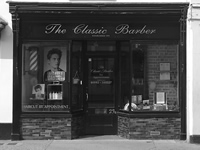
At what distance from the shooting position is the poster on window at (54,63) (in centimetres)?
1012

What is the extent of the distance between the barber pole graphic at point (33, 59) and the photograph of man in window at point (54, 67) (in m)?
0.33

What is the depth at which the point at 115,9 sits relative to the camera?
967 cm

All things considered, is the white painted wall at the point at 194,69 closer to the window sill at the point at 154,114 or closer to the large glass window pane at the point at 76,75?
the window sill at the point at 154,114

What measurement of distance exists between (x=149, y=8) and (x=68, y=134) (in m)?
3.92

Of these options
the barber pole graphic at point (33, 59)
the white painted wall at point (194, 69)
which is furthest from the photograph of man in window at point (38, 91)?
the white painted wall at point (194, 69)

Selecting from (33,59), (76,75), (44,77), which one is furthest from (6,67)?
(76,75)

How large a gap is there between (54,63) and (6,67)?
50.5 inches

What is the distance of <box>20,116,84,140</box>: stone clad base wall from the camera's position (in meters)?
9.81

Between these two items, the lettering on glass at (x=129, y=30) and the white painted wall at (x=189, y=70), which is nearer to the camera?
the white painted wall at (x=189, y=70)

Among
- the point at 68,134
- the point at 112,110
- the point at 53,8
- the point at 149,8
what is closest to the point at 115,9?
the point at 149,8

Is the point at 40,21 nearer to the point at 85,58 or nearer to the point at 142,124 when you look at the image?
the point at 85,58

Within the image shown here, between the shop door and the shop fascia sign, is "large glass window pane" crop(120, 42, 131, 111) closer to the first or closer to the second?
the shop door

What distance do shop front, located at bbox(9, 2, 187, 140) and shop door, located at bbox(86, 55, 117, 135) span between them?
22 centimetres

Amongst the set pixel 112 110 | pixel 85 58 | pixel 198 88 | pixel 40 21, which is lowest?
pixel 112 110
